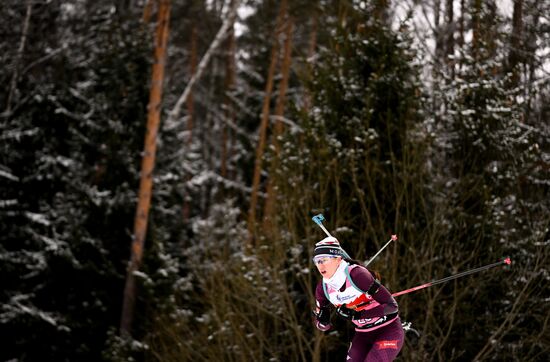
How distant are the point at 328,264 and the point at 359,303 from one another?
47 cm

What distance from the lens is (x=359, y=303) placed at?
15.3 feet

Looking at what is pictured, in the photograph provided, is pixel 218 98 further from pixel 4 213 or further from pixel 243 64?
pixel 4 213

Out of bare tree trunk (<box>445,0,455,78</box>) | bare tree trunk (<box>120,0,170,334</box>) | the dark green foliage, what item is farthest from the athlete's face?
the dark green foliage

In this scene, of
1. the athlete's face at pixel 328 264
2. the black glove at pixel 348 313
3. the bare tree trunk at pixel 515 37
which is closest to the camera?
the athlete's face at pixel 328 264

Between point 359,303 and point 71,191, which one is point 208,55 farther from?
point 359,303

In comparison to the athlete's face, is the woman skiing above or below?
below

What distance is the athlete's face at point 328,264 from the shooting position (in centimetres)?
443

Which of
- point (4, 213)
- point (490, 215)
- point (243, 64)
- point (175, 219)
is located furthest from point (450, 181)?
point (243, 64)

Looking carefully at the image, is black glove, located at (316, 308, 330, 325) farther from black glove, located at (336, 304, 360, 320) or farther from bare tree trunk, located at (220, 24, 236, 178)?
bare tree trunk, located at (220, 24, 236, 178)

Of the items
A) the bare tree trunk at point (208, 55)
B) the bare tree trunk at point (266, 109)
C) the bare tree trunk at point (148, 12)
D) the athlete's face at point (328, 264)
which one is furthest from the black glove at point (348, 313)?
the bare tree trunk at point (148, 12)

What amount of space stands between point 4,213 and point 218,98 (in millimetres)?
14472

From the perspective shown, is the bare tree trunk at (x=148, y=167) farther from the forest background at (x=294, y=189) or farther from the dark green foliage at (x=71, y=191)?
the dark green foliage at (x=71, y=191)

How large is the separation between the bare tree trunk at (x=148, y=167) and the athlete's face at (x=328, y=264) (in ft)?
32.8

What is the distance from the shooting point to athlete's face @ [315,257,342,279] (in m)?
4.43
